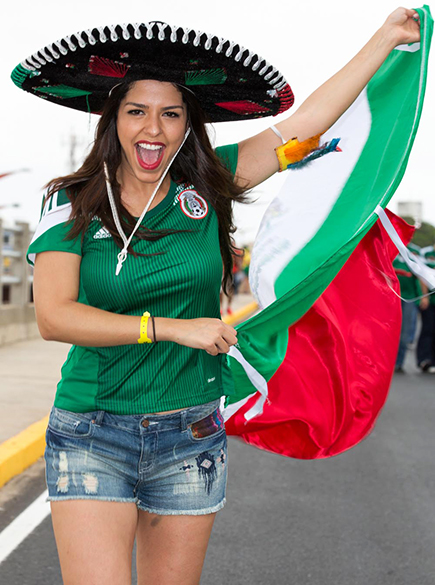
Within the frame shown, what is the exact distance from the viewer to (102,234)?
229 cm

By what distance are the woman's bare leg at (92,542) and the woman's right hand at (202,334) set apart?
504mm

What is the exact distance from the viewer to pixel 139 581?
246cm

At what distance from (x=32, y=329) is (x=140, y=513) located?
1196 cm

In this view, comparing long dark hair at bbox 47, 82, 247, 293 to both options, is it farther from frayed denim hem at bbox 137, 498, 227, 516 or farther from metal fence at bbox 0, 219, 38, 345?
metal fence at bbox 0, 219, 38, 345

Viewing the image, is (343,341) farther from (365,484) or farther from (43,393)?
(43,393)

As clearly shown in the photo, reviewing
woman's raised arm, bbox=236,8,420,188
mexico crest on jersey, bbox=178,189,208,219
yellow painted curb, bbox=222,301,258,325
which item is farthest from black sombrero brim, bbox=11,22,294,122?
yellow painted curb, bbox=222,301,258,325

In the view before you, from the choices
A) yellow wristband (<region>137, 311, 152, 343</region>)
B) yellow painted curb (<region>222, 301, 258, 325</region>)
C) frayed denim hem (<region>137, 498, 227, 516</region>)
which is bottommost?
yellow painted curb (<region>222, 301, 258, 325</region>)

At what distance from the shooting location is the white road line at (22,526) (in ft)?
14.3

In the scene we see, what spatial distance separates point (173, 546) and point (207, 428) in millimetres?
355

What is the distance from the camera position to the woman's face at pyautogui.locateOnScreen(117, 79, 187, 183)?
243 cm

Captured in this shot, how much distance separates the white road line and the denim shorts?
222 cm

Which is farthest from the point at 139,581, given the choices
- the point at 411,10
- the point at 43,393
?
the point at 43,393

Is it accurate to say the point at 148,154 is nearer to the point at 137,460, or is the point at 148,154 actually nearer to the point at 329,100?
the point at 329,100

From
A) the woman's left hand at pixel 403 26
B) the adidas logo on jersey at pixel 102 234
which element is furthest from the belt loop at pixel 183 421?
the woman's left hand at pixel 403 26
